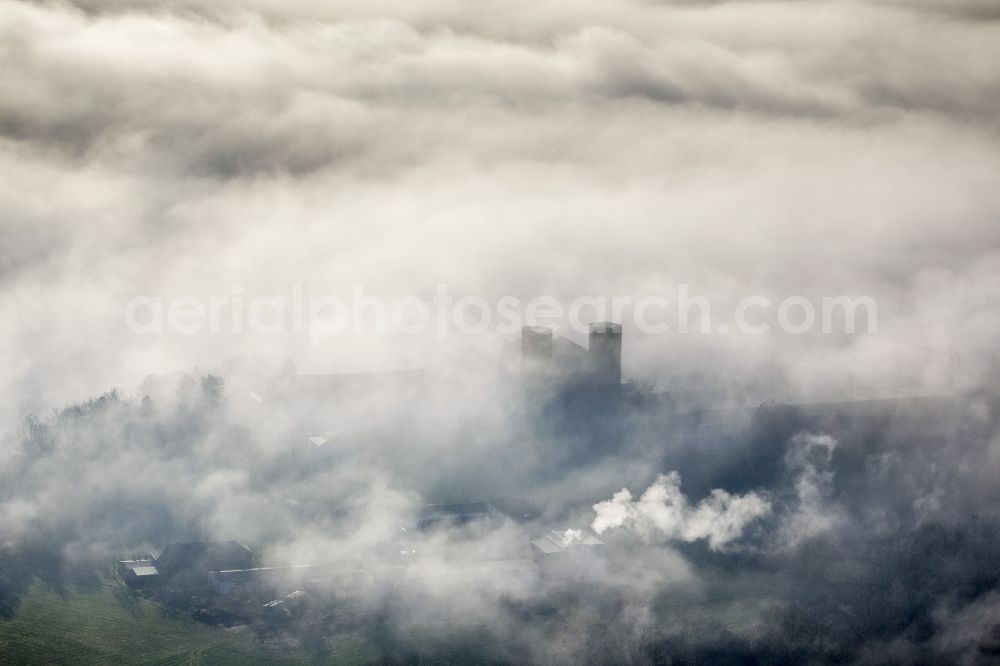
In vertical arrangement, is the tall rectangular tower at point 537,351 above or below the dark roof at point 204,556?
above

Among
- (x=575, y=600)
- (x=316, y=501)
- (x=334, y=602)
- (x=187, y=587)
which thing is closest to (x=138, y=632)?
(x=187, y=587)

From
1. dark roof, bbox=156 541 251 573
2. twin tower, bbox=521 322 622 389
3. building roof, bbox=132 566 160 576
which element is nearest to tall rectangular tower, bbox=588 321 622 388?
twin tower, bbox=521 322 622 389

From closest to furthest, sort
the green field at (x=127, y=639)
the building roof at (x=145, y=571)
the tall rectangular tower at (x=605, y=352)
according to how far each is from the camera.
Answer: the green field at (x=127, y=639)
the building roof at (x=145, y=571)
the tall rectangular tower at (x=605, y=352)

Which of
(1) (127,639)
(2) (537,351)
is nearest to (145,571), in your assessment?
(1) (127,639)

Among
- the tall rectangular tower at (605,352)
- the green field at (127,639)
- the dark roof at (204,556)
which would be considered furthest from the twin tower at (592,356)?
the green field at (127,639)

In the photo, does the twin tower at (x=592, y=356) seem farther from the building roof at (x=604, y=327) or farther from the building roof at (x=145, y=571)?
the building roof at (x=145, y=571)

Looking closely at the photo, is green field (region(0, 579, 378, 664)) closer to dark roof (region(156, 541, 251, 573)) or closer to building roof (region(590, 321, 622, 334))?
dark roof (region(156, 541, 251, 573))
